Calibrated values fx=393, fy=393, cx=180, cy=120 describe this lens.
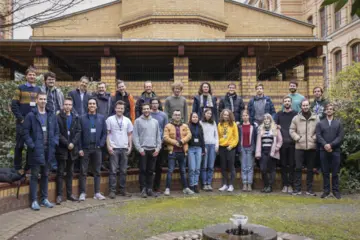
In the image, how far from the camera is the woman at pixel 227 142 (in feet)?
28.3

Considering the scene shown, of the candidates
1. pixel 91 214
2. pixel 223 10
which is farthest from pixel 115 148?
pixel 223 10

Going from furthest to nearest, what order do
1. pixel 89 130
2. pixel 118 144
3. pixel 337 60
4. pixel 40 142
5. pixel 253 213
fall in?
pixel 337 60, pixel 118 144, pixel 89 130, pixel 40 142, pixel 253 213

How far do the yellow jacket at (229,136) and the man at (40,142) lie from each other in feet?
Answer: 11.8

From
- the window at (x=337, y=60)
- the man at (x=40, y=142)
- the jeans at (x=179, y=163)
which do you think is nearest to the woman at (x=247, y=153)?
the jeans at (x=179, y=163)

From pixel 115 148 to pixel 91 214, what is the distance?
5.65 ft

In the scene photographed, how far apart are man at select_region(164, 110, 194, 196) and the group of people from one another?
21mm

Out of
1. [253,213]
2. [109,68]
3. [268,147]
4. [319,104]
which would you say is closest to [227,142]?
[268,147]

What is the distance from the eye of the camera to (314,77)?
50.4ft

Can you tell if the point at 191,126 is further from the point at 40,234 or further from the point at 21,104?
the point at 40,234

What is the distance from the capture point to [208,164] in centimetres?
870

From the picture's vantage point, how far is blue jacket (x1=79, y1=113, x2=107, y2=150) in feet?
24.3

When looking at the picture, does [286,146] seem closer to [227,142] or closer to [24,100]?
[227,142]

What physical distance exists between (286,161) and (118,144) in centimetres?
367

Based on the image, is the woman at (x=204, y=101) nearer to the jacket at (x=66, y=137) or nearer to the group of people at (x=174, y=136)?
the group of people at (x=174, y=136)
